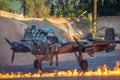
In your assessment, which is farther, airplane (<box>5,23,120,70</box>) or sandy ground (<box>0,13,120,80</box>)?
sandy ground (<box>0,13,120,80</box>)

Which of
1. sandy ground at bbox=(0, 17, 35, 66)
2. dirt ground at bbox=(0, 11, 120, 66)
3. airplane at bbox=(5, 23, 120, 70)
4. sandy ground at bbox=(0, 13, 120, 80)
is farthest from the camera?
dirt ground at bbox=(0, 11, 120, 66)

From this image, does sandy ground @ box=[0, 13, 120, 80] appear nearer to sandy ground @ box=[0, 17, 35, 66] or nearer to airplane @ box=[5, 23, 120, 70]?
sandy ground @ box=[0, 17, 35, 66]

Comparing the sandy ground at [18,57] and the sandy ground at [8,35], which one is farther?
the sandy ground at [8,35]

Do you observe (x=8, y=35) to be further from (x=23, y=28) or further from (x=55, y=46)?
(x=55, y=46)

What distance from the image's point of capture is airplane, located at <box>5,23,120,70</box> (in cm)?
3005

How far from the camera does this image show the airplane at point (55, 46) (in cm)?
3005

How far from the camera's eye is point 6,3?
99000mm

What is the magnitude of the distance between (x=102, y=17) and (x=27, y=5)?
75.8 ft

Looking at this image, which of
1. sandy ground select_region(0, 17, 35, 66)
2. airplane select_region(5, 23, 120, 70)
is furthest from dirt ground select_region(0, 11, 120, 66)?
airplane select_region(5, 23, 120, 70)

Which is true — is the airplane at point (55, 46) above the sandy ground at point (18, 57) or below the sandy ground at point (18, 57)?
above

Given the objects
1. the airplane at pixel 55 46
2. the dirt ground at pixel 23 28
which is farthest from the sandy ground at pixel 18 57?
the airplane at pixel 55 46

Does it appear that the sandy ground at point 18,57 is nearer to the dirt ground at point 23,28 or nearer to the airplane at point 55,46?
the dirt ground at point 23,28

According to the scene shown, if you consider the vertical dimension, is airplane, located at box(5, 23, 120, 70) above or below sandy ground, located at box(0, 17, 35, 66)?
above

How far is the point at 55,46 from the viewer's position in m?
30.5
